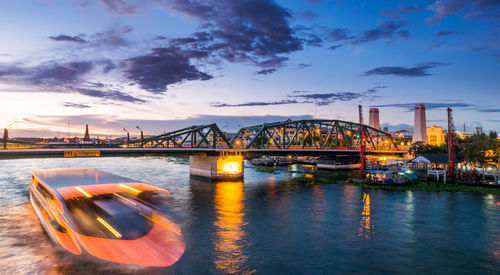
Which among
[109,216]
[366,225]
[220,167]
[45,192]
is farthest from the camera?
[220,167]

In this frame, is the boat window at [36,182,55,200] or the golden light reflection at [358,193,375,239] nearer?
the boat window at [36,182,55,200]

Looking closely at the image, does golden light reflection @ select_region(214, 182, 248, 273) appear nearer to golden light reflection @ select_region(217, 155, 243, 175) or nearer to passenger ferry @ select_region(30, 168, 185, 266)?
passenger ferry @ select_region(30, 168, 185, 266)

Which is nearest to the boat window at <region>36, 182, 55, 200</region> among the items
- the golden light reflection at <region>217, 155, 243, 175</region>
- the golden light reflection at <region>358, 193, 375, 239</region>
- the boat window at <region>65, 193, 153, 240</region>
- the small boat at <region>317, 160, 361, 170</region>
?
the boat window at <region>65, 193, 153, 240</region>

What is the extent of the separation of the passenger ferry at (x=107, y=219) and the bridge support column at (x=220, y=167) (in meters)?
57.8

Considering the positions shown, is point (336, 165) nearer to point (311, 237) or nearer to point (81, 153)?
point (81, 153)

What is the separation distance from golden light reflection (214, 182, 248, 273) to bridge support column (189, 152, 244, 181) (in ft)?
85.7

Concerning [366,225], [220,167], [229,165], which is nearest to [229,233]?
[366,225]

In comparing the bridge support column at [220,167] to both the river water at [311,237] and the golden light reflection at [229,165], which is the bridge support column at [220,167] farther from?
the river water at [311,237]

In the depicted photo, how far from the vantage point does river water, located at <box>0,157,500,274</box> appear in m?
23.0

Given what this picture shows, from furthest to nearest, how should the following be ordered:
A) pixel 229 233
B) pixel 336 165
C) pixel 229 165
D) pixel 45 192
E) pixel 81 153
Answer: pixel 336 165, pixel 229 165, pixel 81 153, pixel 229 233, pixel 45 192

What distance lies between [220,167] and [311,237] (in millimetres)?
55173

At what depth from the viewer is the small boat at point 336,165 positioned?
13000cm

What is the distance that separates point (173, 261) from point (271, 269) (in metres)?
7.27

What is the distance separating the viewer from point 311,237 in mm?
30609
